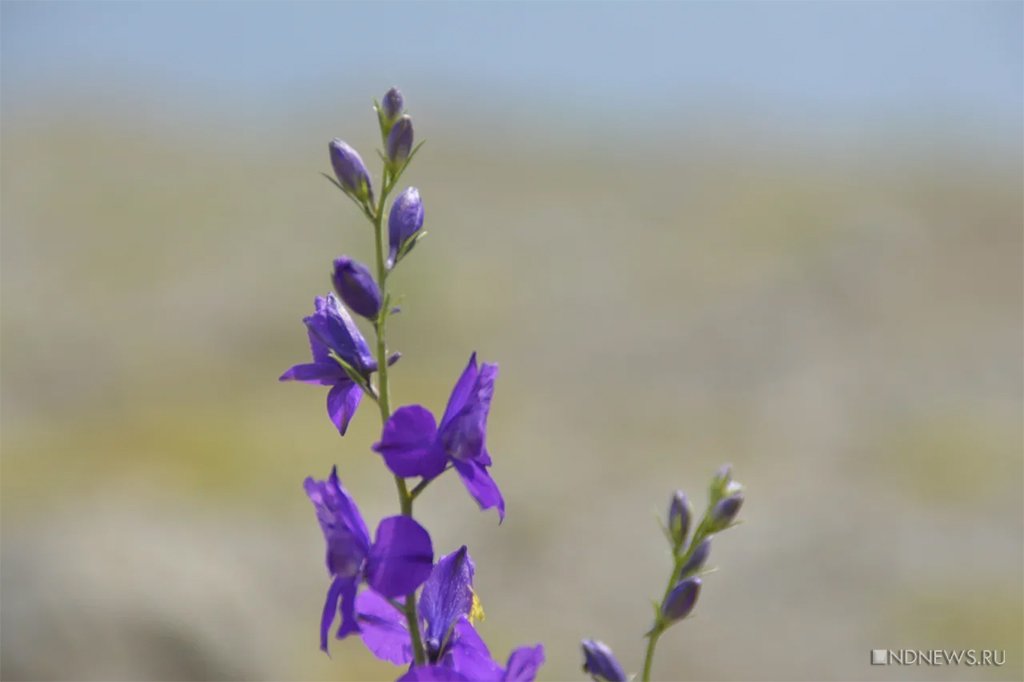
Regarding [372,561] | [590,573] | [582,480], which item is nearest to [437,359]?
[582,480]

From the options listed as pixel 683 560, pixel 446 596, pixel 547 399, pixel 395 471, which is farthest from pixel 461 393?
pixel 547 399

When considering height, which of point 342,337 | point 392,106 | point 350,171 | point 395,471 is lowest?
point 395,471

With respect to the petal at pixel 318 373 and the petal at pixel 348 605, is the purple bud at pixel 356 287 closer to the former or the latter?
the petal at pixel 318 373

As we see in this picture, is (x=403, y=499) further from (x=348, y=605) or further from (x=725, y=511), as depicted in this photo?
(x=725, y=511)

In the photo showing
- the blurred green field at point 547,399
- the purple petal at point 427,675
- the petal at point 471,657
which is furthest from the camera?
the blurred green field at point 547,399

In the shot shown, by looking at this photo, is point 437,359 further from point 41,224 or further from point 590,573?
point 41,224

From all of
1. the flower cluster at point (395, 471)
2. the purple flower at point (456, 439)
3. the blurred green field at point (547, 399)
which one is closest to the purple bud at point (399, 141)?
the flower cluster at point (395, 471)
